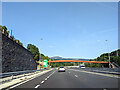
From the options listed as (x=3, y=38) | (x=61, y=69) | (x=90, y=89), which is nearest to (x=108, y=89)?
(x=90, y=89)

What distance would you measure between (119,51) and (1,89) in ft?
390

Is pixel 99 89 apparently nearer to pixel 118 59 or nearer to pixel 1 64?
pixel 1 64

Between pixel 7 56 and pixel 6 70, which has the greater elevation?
pixel 7 56

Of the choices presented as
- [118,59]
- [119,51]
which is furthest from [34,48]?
[119,51]

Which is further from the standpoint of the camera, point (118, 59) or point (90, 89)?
point (118, 59)

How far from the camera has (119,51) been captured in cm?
11519

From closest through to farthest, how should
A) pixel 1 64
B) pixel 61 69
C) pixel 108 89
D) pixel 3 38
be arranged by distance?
pixel 108 89 → pixel 1 64 → pixel 3 38 → pixel 61 69

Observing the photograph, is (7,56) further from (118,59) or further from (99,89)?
(118,59)

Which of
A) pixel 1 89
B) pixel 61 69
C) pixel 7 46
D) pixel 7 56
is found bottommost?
pixel 61 69

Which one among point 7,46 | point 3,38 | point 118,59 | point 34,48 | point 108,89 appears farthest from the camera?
point 34,48

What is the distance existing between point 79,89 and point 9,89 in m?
4.35

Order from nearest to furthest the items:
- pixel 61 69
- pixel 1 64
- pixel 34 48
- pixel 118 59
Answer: pixel 1 64, pixel 61 69, pixel 118 59, pixel 34 48

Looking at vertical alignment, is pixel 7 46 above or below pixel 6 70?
above

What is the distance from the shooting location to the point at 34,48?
111m
